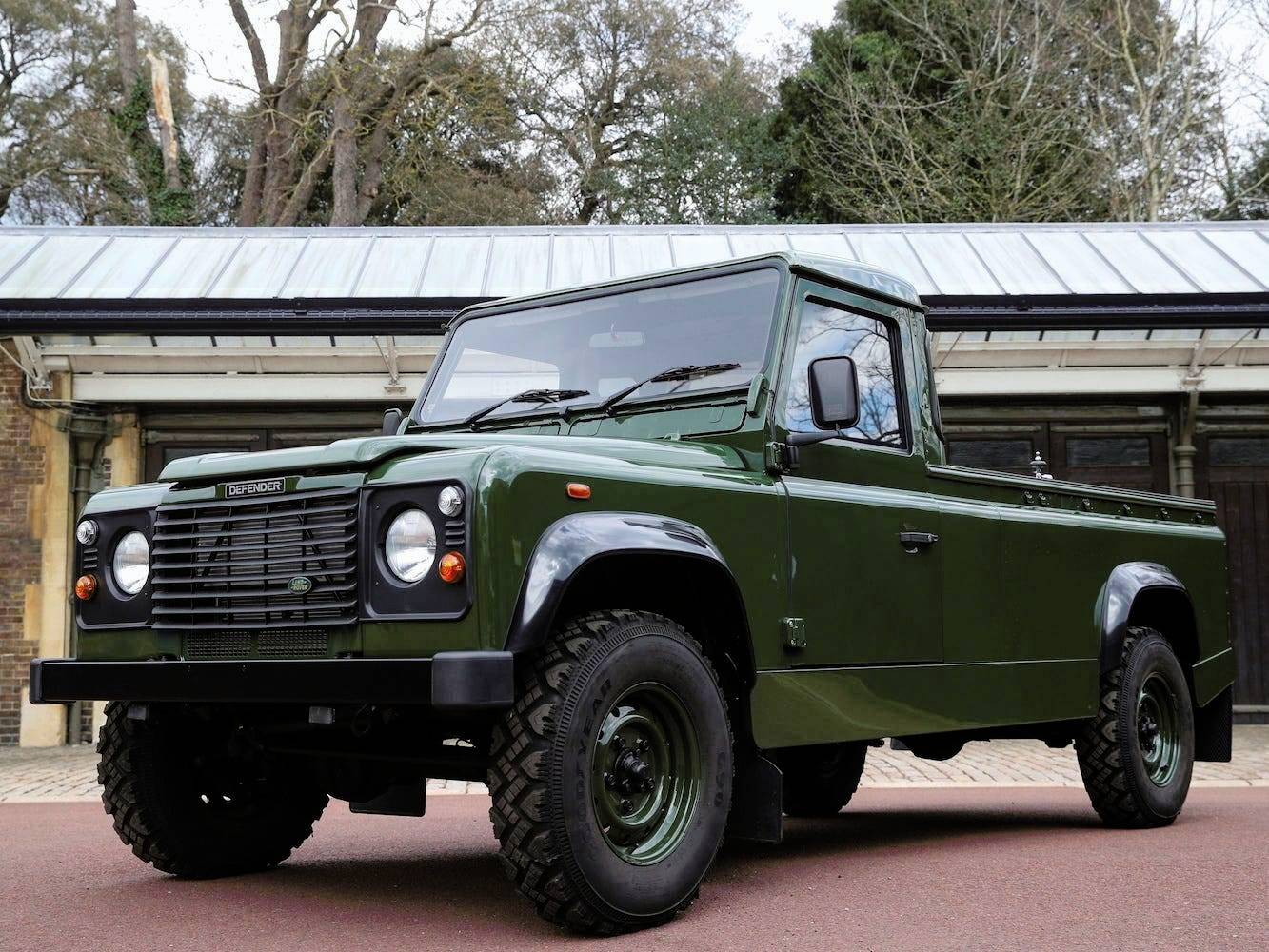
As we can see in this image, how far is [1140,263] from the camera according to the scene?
1600 centimetres

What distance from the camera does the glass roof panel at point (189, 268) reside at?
48.5 feet

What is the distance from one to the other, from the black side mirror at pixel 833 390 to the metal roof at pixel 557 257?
28.7 feet

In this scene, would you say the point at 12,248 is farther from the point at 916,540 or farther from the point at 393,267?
the point at 916,540

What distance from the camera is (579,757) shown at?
434cm

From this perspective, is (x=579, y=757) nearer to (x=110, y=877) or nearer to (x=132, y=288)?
(x=110, y=877)

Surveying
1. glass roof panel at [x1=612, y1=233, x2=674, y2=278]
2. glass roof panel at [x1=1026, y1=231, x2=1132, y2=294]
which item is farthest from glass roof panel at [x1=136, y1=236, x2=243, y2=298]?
glass roof panel at [x1=1026, y1=231, x2=1132, y2=294]

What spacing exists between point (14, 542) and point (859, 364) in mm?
10788

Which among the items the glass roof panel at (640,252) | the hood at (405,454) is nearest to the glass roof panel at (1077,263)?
the glass roof panel at (640,252)

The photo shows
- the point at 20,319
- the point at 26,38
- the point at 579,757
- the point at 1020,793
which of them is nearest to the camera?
the point at 579,757

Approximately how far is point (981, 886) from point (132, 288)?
1183cm

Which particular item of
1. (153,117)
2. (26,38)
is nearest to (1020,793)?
(153,117)

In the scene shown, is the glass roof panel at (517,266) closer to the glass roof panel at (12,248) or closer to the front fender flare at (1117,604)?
the glass roof panel at (12,248)

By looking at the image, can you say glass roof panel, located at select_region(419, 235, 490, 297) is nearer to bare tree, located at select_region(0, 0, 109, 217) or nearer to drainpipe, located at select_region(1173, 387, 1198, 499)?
drainpipe, located at select_region(1173, 387, 1198, 499)

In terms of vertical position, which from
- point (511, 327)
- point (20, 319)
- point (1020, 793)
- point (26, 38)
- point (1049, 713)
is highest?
point (26, 38)
